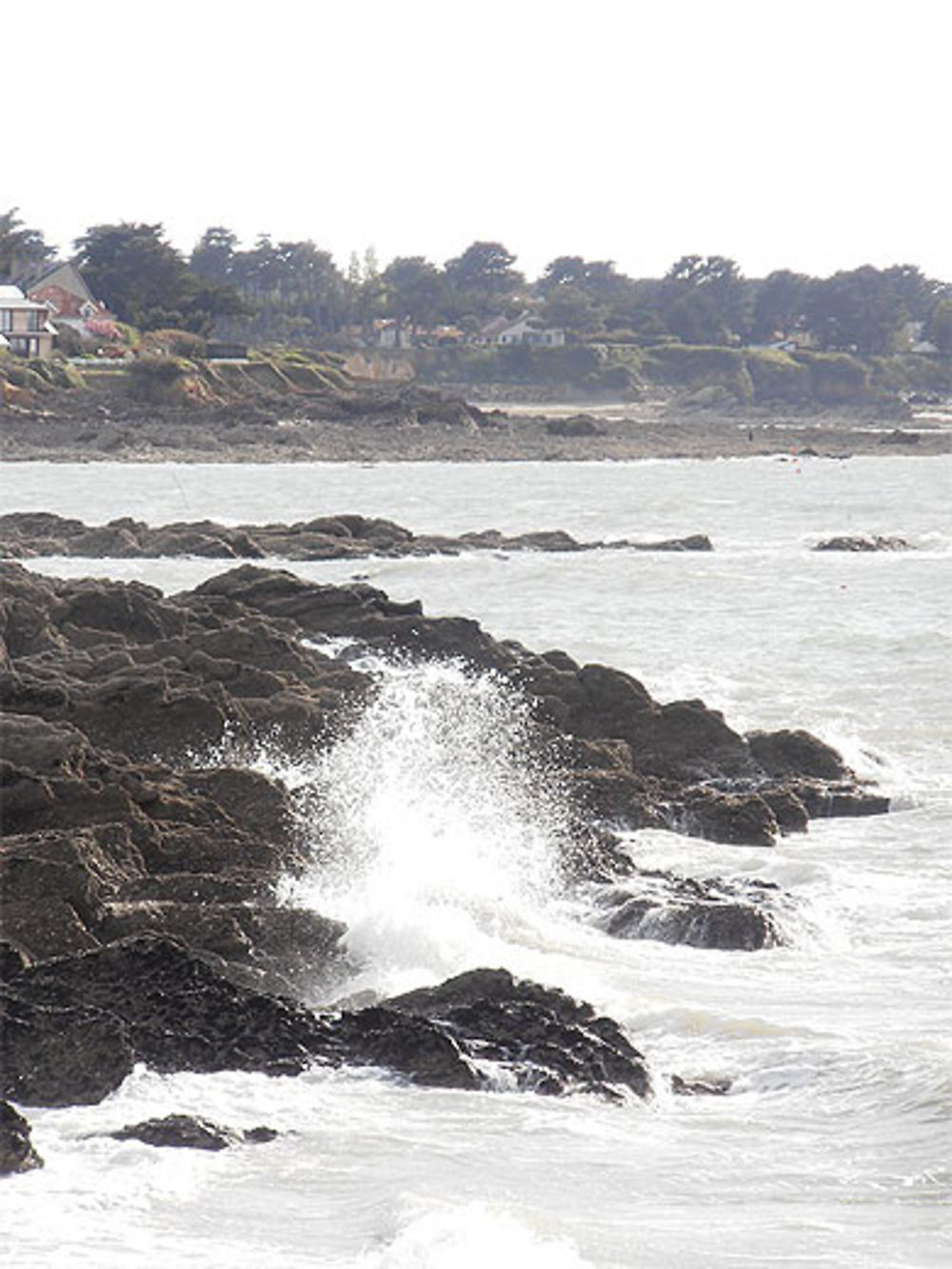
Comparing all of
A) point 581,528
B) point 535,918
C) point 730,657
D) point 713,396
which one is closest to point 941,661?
point 730,657

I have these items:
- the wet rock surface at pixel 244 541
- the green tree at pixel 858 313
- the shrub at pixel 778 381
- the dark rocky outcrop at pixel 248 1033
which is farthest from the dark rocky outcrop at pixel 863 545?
the green tree at pixel 858 313

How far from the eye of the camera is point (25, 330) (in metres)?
87.2

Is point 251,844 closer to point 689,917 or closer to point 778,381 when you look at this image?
point 689,917

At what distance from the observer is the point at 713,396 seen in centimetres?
12638

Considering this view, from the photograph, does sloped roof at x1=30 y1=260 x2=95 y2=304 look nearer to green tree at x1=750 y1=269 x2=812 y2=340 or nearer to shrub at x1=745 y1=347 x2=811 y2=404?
shrub at x1=745 y1=347 x2=811 y2=404

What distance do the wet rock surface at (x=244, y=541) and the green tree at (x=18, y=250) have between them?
6693cm

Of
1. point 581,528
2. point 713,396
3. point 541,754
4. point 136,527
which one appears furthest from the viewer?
point 713,396

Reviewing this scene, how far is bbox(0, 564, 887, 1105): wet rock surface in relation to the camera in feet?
28.4

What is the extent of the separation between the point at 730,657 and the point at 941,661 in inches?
89.3

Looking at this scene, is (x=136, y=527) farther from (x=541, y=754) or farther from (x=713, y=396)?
(x=713, y=396)

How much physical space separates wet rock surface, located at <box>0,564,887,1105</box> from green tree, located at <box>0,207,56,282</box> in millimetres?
88046

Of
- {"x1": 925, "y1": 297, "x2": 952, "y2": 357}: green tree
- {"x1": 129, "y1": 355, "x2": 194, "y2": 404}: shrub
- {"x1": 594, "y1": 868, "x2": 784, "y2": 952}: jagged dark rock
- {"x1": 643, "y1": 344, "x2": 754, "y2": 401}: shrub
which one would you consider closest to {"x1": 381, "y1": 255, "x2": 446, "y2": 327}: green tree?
{"x1": 643, "y1": 344, "x2": 754, "y2": 401}: shrub

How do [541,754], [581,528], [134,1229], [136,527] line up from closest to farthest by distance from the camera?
[134,1229] → [541,754] → [136,527] → [581,528]

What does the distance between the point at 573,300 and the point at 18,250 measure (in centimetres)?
4112
